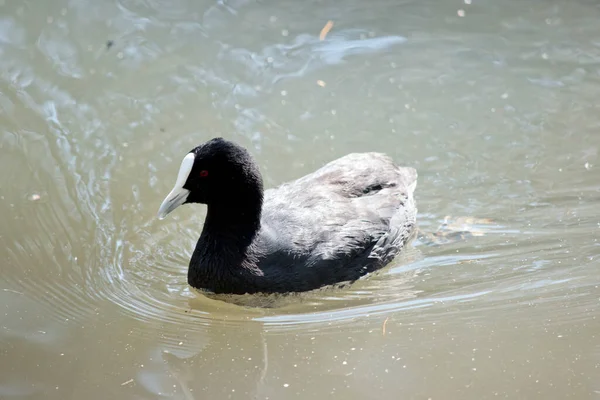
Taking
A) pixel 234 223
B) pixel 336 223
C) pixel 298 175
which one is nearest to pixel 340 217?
pixel 336 223

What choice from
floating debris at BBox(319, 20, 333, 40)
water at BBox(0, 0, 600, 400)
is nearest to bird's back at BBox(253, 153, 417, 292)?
water at BBox(0, 0, 600, 400)

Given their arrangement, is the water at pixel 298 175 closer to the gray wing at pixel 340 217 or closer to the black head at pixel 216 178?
the gray wing at pixel 340 217

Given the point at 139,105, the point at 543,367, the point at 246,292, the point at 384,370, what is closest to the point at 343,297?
the point at 246,292

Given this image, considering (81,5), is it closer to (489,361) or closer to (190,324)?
(190,324)

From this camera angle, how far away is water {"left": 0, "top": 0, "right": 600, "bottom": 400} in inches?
154

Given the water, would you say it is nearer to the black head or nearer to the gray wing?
the gray wing

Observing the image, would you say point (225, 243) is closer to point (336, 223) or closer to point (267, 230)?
point (267, 230)

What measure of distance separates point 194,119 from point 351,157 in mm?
1595

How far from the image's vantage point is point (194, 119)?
6629mm

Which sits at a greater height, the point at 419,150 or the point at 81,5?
the point at 81,5

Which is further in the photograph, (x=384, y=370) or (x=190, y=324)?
(x=190, y=324)

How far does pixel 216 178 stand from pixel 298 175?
162 centimetres

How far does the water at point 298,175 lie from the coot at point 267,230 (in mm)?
142

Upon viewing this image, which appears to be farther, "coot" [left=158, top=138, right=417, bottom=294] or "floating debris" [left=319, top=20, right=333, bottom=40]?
"floating debris" [left=319, top=20, right=333, bottom=40]
